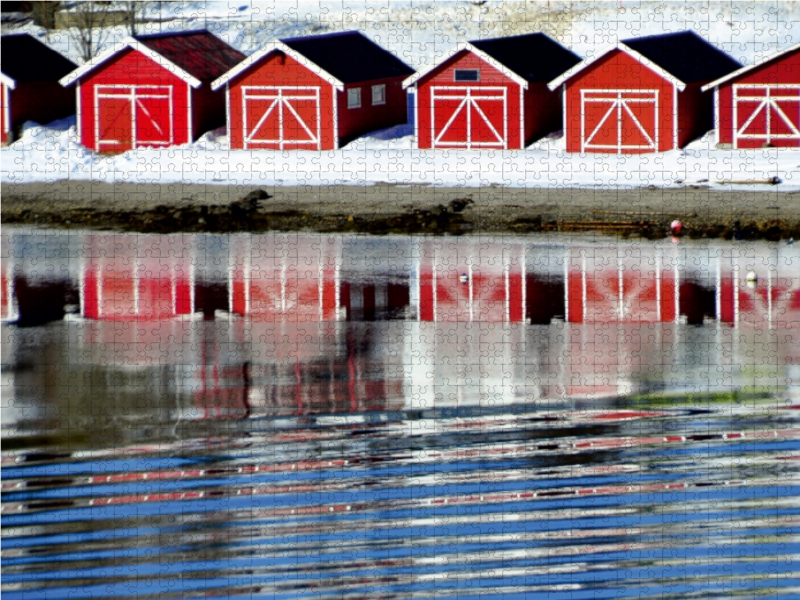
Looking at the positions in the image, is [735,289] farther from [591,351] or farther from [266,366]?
[266,366]

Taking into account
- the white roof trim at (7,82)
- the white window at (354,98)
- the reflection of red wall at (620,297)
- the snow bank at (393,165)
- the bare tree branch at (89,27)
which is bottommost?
the reflection of red wall at (620,297)

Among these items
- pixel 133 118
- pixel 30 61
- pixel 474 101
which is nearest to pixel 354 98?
pixel 474 101

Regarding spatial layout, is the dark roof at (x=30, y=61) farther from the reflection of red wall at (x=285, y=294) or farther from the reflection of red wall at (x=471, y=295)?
the reflection of red wall at (x=471, y=295)

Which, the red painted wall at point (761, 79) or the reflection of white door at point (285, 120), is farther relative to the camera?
the reflection of white door at point (285, 120)

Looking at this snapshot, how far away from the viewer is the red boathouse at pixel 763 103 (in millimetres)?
36625

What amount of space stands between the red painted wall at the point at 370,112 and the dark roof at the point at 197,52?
3.41m

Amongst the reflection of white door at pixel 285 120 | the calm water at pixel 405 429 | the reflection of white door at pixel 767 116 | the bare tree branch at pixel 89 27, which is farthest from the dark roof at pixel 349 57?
the calm water at pixel 405 429

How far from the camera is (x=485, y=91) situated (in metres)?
38.4

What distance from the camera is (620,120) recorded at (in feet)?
123

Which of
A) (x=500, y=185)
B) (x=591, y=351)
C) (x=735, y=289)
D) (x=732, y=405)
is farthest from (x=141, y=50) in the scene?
(x=732, y=405)

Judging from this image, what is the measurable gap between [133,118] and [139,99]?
468mm

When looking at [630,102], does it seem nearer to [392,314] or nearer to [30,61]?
[30,61]

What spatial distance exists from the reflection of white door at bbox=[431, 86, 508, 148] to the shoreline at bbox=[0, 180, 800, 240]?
527cm

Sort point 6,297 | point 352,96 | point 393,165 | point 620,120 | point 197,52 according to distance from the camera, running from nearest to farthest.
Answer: point 6,297
point 393,165
point 620,120
point 352,96
point 197,52
